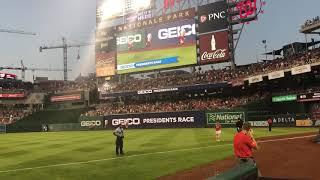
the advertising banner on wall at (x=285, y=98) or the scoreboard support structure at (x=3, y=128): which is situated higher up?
the advertising banner on wall at (x=285, y=98)

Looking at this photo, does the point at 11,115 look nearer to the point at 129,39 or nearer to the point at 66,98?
the point at 66,98

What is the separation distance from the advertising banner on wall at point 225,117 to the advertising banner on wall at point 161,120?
1.46 metres

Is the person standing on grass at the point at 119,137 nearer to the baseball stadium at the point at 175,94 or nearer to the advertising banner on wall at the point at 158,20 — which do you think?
the baseball stadium at the point at 175,94

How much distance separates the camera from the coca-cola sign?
2464 inches

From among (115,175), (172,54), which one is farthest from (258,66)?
(115,175)

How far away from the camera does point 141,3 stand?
73.9m

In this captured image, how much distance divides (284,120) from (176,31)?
26.8m

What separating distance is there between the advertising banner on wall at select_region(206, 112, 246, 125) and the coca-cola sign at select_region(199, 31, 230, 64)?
39.2 feet

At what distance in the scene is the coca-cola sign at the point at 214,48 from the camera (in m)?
62.6

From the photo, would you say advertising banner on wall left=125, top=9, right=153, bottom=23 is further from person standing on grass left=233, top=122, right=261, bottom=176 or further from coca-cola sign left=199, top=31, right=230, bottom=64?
person standing on grass left=233, top=122, right=261, bottom=176

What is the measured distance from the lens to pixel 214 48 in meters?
63.4

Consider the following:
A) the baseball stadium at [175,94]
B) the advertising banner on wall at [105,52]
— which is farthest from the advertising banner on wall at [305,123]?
the advertising banner on wall at [105,52]

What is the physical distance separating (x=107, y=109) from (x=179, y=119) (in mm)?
21734

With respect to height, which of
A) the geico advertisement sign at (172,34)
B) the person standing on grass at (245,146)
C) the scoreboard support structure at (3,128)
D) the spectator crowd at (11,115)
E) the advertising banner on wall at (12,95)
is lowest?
the scoreboard support structure at (3,128)
